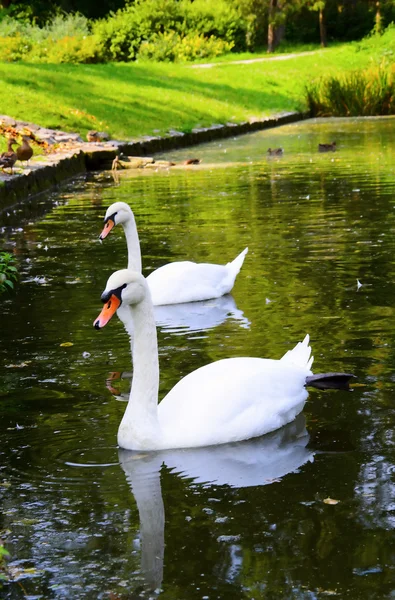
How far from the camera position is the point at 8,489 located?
209 inches

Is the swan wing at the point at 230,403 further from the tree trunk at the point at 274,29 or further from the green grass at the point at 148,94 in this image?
the tree trunk at the point at 274,29

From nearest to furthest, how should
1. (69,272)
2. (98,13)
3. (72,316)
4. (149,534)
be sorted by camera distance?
1. (149,534)
2. (72,316)
3. (69,272)
4. (98,13)

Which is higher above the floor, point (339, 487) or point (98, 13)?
point (98, 13)

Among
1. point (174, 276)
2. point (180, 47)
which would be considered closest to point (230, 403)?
point (174, 276)

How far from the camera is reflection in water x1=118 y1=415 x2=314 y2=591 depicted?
518 cm

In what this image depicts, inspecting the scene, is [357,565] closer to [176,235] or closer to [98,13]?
[176,235]

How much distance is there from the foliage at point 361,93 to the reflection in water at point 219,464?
27568 millimetres

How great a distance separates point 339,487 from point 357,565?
0.87 m

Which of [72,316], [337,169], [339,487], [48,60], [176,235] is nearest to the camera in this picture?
[339,487]

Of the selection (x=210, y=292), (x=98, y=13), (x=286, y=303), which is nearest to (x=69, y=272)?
(x=210, y=292)

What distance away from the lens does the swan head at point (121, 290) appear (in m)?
5.72

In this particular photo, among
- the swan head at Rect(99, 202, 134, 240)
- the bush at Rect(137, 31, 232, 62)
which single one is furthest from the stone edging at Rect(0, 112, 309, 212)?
the bush at Rect(137, 31, 232, 62)

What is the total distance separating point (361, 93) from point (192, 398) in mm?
28154

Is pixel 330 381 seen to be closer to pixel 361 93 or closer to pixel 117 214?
pixel 117 214
